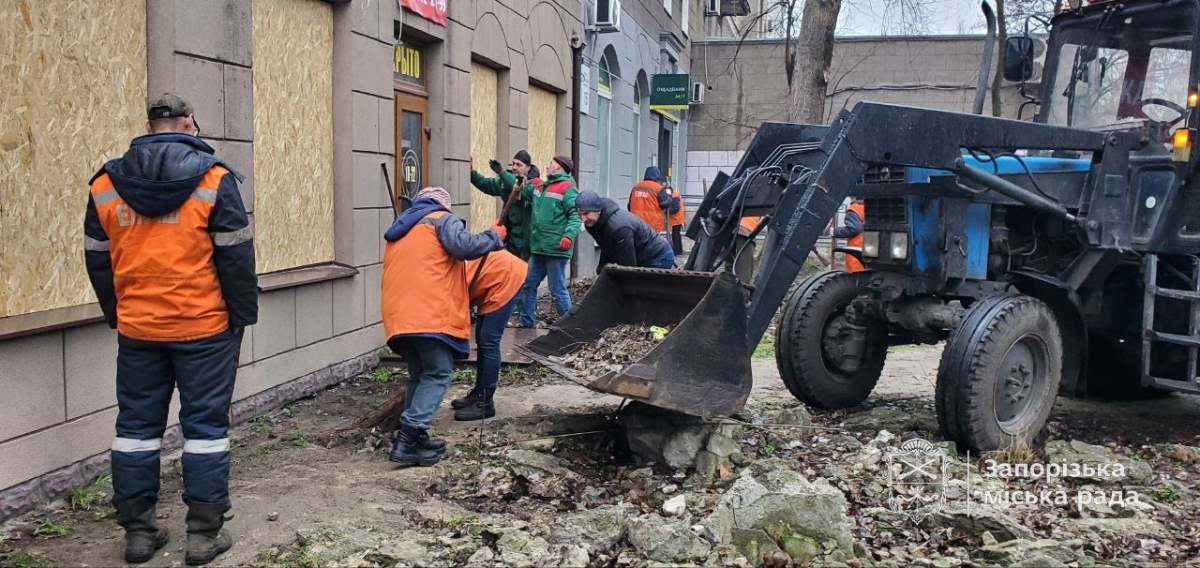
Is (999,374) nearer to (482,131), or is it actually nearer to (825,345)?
(825,345)

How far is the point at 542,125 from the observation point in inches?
484

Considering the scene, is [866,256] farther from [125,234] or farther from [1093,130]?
[125,234]

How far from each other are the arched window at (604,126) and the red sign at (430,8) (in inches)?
261

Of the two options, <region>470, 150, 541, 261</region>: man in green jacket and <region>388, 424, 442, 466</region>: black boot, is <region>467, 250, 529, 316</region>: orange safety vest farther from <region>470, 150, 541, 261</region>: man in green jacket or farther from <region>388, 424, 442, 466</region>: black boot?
<region>470, 150, 541, 261</region>: man in green jacket

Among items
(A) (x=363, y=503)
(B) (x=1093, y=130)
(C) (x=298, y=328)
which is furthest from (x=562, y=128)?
(A) (x=363, y=503)

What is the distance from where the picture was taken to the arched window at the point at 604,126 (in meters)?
15.4

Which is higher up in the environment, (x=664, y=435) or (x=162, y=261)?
(x=162, y=261)

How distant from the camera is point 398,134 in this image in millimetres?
8227

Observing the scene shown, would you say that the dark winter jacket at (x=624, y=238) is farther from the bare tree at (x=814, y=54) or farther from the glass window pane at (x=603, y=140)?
the glass window pane at (x=603, y=140)

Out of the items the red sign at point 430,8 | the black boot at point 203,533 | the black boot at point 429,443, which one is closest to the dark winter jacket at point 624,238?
the red sign at point 430,8

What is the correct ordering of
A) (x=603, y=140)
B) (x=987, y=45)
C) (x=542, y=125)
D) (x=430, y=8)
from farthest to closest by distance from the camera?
(x=603, y=140) → (x=542, y=125) → (x=430, y=8) → (x=987, y=45)

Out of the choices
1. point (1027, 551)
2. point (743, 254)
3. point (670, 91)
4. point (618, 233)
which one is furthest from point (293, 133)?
point (670, 91)

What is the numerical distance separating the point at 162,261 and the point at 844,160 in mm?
3235

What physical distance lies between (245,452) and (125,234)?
1.97 m
